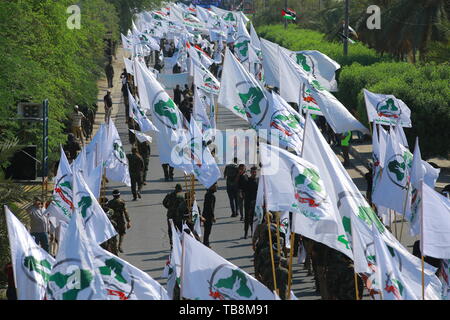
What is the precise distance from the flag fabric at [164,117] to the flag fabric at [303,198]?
25.6 feet

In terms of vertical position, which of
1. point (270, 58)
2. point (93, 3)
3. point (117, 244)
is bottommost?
point (117, 244)

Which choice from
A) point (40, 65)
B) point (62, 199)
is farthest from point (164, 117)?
point (40, 65)

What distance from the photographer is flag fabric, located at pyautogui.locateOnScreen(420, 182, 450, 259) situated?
511 inches

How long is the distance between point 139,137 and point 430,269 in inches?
615

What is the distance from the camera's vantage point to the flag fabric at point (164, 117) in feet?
73.5

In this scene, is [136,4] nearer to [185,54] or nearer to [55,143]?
[185,54]

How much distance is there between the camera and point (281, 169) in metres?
14.2

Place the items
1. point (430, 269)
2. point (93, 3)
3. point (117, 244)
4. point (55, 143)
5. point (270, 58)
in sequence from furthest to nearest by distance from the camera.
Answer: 1. point (93, 3)
2. point (55, 143)
3. point (270, 58)
4. point (117, 244)
5. point (430, 269)

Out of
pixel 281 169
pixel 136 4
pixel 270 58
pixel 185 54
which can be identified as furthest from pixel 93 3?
pixel 281 169

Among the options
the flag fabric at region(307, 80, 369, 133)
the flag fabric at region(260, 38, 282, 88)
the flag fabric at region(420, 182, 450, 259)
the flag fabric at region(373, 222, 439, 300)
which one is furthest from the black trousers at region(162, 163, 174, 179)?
the flag fabric at region(373, 222, 439, 300)

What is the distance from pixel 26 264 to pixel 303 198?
3.38 meters

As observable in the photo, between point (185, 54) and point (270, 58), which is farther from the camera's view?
point (185, 54)

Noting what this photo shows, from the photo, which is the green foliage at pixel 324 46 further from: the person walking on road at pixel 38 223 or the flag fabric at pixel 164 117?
the person walking on road at pixel 38 223

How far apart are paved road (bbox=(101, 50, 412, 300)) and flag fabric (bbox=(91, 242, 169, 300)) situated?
585 centimetres
